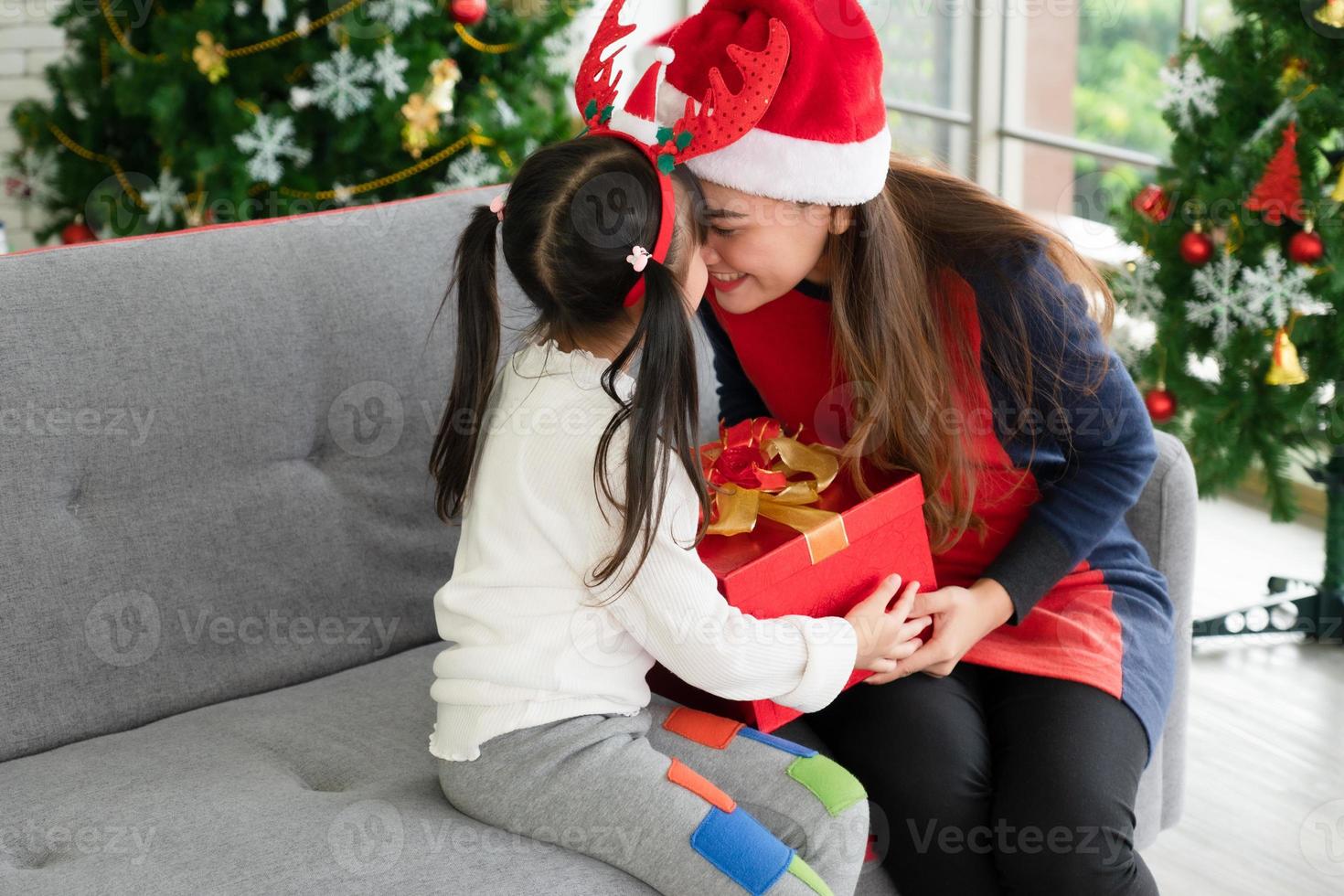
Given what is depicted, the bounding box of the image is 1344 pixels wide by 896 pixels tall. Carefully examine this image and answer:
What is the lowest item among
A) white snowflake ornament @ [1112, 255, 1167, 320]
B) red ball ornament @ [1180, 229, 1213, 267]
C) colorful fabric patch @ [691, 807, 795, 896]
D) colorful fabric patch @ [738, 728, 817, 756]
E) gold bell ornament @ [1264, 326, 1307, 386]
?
colorful fabric patch @ [691, 807, 795, 896]

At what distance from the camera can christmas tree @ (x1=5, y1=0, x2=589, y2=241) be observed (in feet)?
9.75

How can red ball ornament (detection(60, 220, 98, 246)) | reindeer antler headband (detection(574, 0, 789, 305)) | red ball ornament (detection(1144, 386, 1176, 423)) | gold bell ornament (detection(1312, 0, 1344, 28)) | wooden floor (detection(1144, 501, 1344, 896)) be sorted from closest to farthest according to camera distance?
reindeer antler headband (detection(574, 0, 789, 305))
wooden floor (detection(1144, 501, 1344, 896))
gold bell ornament (detection(1312, 0, 1344, 28))
red ball ornament (detection(1144, 386, 1176, 423))
red ball ornament (detection(60, 220, 98, 246))

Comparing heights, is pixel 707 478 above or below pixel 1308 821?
above

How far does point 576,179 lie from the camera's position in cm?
121

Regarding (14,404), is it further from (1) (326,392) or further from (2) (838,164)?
(2) (838,164)

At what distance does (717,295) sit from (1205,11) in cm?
232

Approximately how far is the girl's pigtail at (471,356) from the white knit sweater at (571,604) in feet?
0.40

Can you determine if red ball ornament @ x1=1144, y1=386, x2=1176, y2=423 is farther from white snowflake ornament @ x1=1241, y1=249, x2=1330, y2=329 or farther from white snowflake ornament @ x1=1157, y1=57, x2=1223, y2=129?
white snowflake ornament @ x1=1157, y1=57, x2=1223, y2=129

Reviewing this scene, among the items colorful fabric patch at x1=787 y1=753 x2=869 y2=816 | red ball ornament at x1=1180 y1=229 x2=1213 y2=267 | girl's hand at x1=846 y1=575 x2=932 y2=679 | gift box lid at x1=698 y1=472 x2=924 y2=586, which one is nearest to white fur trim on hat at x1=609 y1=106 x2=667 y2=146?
gift box lid at x1=698 y1=472 x2=924 y2=586

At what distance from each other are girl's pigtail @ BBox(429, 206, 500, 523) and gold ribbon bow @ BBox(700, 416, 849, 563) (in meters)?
0.25

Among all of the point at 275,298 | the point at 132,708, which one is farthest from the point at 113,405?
the point at 132,708

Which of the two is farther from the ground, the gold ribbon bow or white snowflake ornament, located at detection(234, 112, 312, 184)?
white snowflake ornament, located at detection(234, 112, 312, 184)

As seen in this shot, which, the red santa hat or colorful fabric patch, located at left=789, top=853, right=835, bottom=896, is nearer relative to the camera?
colorful fabric patch, located at left=789, top=853, right=835, bottom=896

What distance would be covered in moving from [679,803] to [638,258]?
0.50 meters
